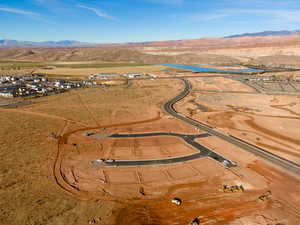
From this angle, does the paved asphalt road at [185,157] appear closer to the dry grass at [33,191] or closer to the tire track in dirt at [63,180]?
the tire track in dirt at [63,180]

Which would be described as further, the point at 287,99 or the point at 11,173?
the point at 287,99

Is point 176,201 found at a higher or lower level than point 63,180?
lower

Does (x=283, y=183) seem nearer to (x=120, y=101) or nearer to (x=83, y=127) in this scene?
(x=83, y=127)

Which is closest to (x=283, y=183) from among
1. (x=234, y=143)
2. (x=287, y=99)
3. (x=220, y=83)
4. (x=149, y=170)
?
(x=234, y=143)

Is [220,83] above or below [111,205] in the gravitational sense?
above

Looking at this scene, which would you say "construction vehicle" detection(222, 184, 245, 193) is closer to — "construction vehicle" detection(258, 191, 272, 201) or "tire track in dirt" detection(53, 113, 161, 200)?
"construction vehicle" detection(258, 191, 272, 201)

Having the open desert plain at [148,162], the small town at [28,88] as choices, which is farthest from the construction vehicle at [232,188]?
the small town at [28,88]

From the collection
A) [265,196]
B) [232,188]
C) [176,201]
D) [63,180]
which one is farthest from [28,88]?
[265,196]

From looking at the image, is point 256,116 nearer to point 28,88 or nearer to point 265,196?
point 265,196

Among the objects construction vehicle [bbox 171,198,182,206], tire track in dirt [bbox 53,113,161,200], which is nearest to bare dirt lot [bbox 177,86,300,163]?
construction vehicle [bbox 171,198,182,206]

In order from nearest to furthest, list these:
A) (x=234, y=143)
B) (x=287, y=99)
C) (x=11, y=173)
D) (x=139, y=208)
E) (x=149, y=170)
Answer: (x=139, y=208), (x=11, y=173), (x=149, y=170), (x=234, y=143), (x=287, y=99)

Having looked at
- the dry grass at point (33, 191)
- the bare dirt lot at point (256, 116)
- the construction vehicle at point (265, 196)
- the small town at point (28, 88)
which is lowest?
the construction vehicle at point (265, 196)
